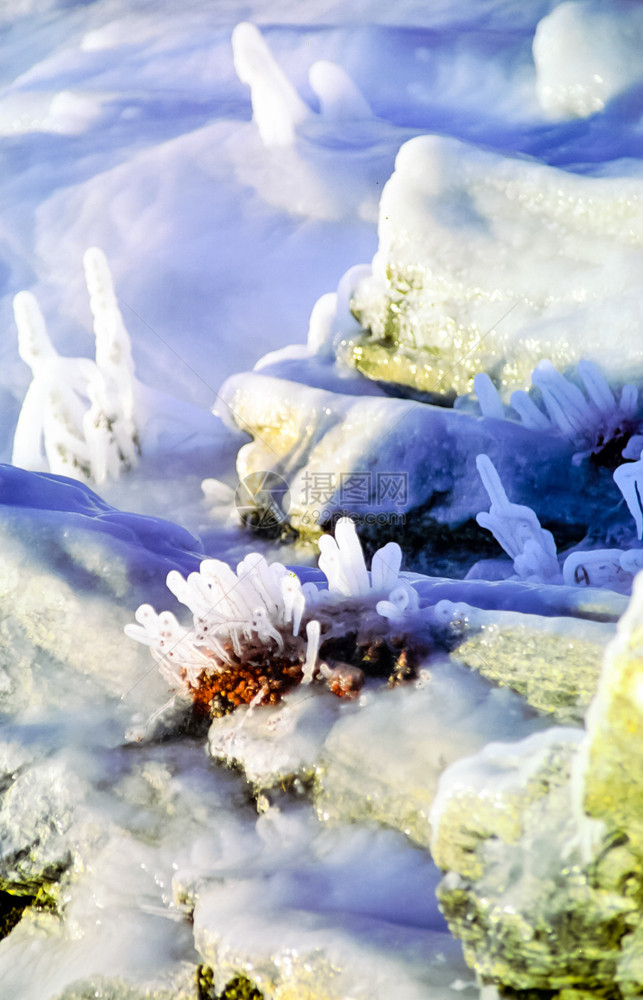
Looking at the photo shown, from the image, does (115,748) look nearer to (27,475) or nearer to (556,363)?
(27,475)

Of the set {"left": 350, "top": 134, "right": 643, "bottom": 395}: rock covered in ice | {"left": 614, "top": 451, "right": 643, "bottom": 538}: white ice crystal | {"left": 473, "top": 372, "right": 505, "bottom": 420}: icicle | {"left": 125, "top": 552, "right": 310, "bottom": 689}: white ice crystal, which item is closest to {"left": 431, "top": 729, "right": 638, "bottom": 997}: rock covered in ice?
{"left": 125, "top": 552, "right": 310, "bottom": 689}: white ice crystal

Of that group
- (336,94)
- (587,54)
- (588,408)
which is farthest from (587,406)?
(336,94)

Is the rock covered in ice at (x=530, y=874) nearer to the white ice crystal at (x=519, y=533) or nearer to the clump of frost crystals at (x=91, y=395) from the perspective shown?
the white ice crystal at (x=519, y=533)

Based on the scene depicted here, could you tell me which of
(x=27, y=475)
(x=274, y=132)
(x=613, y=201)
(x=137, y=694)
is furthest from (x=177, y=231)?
(x=137, y=694)

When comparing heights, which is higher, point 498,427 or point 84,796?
point 84,796

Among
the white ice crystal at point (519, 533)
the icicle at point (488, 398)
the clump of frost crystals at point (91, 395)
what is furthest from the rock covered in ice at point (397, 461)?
the clump of frost crystals at point (91, 395)

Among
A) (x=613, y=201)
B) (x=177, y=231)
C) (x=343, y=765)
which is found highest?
(x=613, y=201)
